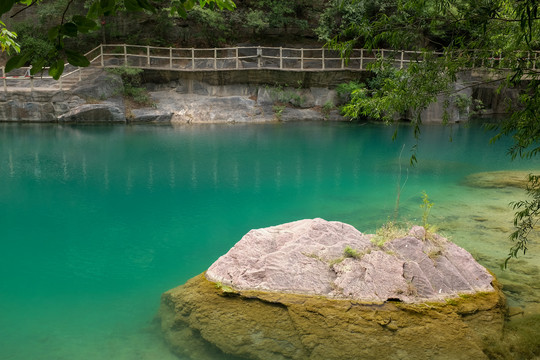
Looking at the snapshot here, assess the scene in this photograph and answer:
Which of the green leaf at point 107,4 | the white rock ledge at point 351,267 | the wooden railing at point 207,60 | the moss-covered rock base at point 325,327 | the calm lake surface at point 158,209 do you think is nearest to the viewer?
the green leaf at point 107,4

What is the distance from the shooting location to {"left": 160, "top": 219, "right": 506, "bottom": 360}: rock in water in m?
4.26

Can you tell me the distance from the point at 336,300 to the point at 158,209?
5618 millimetres

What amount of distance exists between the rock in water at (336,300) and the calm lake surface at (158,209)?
547 millimetres

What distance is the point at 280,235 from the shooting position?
18.6 feet

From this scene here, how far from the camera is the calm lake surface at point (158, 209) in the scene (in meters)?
5.20

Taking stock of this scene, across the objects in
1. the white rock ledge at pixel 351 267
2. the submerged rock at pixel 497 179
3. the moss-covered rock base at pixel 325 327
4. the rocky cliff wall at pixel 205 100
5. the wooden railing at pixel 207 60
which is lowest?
the moss-covered rock base at pixel 325 327

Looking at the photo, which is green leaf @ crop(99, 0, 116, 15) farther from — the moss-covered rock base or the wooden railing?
the wooden railing

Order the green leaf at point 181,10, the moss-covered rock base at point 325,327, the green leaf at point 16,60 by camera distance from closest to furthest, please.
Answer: the green leaf at point 16,60 → the green leaf at point 181,10 → the moss-covered rock base at point 325,327

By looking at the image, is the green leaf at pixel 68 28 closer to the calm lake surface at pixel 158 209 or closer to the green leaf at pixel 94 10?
the green leaf at pixel 94 10

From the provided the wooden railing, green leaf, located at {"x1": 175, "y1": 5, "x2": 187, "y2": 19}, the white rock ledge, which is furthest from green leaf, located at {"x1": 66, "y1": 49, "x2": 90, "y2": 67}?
the wooden railing

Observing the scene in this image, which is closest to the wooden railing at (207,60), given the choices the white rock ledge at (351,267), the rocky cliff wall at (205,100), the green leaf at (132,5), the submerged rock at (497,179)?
the rocky cliff wall at (205,100)

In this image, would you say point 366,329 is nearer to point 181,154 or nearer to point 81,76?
point 181,154

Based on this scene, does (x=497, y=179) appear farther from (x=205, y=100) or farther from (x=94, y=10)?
(x=205, y=100)

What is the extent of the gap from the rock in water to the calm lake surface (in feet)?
1.79
